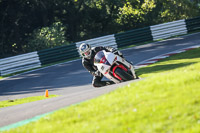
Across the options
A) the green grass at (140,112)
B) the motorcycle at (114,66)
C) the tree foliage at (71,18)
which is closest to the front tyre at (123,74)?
the motorcycle at (114,66)

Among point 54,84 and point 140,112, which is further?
point 54,84

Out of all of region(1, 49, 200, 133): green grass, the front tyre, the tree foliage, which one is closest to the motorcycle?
the front tyre

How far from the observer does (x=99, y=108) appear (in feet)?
19.7

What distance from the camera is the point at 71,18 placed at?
29.0 metres

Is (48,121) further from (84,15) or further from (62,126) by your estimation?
(84,15)

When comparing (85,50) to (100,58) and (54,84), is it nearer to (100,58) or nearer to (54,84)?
(100,58)

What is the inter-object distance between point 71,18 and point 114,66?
19645mm

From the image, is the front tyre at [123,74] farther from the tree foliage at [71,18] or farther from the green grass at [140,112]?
the tree foliage at [71,18]

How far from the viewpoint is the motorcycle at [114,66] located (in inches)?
388

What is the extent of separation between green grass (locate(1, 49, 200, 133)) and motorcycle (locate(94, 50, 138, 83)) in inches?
107

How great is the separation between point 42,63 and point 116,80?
12659 mm

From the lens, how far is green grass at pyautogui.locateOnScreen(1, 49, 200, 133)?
4.81m

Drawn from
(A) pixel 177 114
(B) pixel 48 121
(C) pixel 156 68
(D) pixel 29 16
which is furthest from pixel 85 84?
(D) pixel 29 16

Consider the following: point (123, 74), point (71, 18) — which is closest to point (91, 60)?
Answer: point (123, 74)
